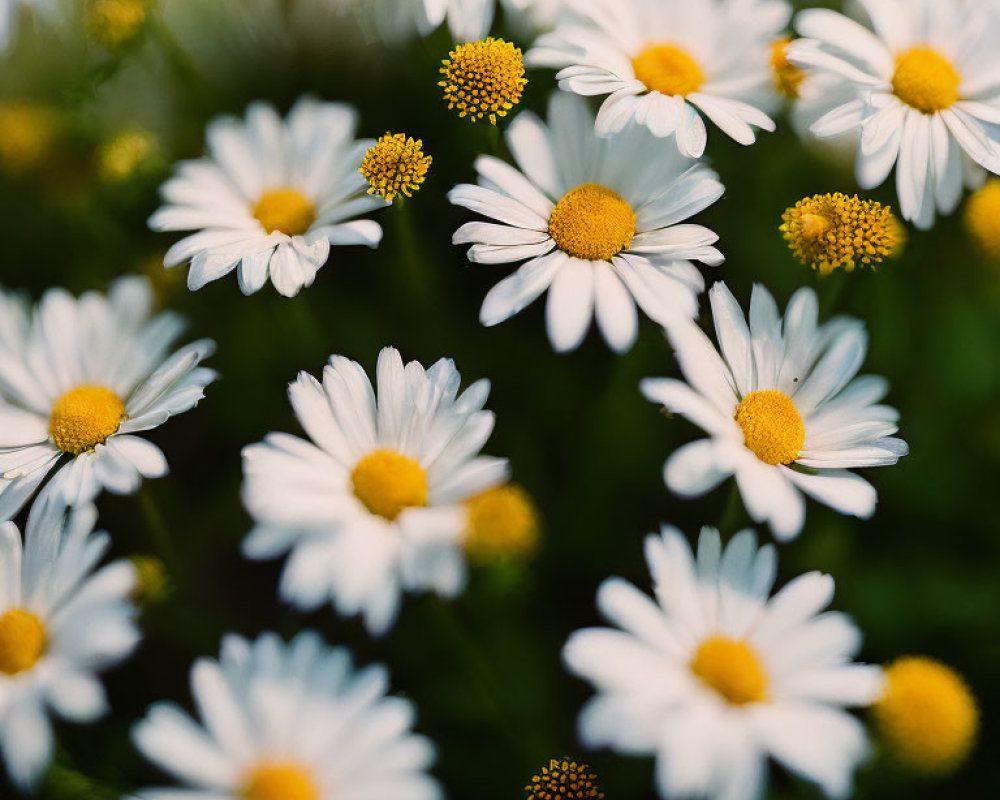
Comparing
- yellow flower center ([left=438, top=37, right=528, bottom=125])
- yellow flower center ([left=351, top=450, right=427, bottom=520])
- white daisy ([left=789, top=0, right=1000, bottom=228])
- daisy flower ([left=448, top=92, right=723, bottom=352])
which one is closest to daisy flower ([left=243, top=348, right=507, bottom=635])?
yellow flower center ([left=351, top=450, right=427, bottom=520])

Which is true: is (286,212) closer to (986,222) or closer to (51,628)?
(51,628)

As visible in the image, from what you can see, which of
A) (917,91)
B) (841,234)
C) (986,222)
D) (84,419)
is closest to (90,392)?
(84,419)

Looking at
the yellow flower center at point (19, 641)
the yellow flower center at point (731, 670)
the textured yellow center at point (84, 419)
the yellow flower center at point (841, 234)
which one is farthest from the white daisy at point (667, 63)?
the yellow flower center at point (19, 641)

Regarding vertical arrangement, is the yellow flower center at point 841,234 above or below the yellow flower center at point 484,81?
below

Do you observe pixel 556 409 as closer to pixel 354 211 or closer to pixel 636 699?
pixel 354 211

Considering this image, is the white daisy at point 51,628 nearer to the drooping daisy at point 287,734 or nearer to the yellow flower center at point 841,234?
the drooping daisy at point 287,734
